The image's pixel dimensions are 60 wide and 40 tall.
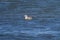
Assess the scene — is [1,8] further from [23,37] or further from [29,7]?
[23,37]

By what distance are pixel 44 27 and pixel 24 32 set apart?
0.31 meters

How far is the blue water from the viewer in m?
3.48

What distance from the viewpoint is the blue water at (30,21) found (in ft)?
11.4

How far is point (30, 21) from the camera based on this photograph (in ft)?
12.1

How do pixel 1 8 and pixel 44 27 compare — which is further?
pixel 1 8

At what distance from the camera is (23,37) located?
11.3 feet

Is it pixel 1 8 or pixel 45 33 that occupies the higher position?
pixel 1 8

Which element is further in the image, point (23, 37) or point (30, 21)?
point (30, 21)

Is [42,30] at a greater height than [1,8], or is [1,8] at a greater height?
[1,8]

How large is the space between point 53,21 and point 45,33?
285mm

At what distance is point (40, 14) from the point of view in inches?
149

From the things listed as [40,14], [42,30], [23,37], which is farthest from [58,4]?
[23,37]

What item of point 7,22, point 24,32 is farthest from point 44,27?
point 7,22

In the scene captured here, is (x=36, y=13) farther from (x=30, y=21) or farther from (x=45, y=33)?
(x=45, y=33)
